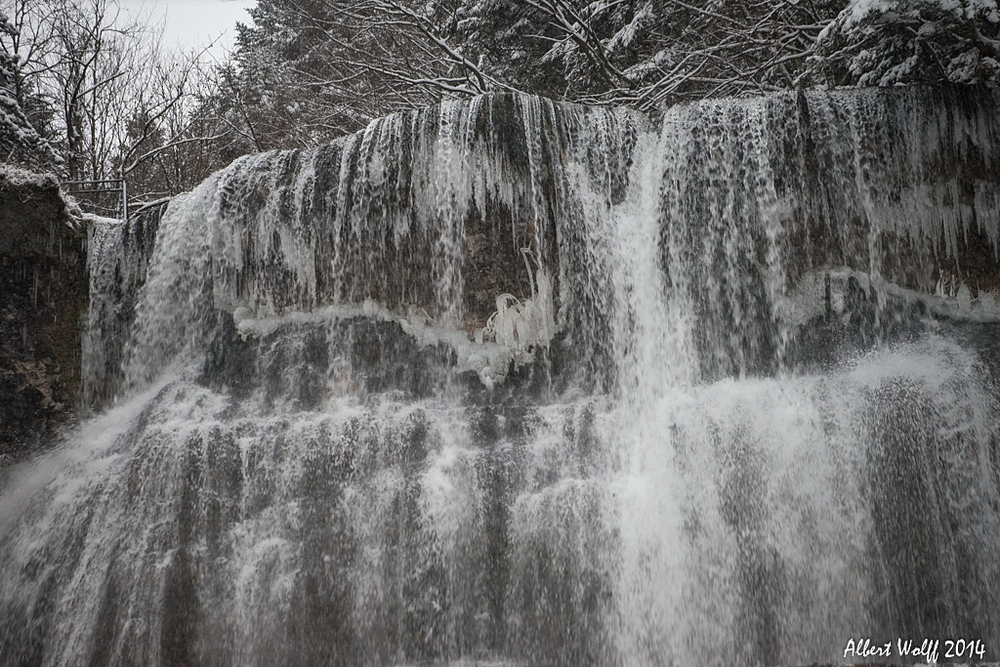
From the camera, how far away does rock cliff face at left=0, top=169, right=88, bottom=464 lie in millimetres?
8133

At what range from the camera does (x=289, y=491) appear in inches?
295

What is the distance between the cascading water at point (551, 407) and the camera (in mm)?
6867

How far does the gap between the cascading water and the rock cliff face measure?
319 millimetres

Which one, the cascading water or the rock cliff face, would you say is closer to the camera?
the cascading water

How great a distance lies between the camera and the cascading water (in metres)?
6.87

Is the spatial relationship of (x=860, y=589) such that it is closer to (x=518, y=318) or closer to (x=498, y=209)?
(x=518, y=318)

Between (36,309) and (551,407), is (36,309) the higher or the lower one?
the higher one

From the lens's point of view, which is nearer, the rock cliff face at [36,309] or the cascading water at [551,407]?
the cascading water at [551,407]

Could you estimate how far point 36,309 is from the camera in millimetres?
8328

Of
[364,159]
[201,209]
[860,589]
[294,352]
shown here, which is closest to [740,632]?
[860,589]

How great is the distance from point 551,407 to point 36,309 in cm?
531

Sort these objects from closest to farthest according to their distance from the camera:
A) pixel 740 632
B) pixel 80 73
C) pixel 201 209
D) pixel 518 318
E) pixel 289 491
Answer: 1. pixel 740 632
2. pixel 289 491
3. pixel 518 318
4. pixel 201 209
5. pixel 80 73

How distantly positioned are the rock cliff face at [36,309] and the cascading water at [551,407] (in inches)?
12.5

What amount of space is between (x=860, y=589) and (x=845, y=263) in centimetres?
301
